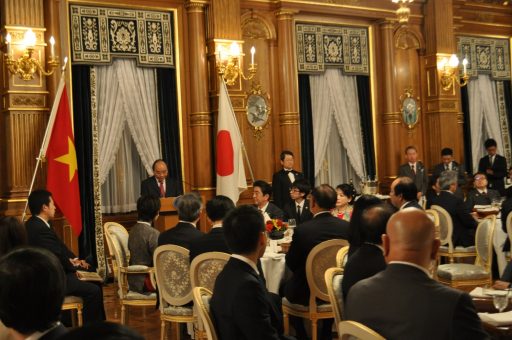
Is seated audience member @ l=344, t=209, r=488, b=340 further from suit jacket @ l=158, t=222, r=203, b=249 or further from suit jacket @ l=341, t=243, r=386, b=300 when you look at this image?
suit jacket @ l=158, t=222, r=203, b=249

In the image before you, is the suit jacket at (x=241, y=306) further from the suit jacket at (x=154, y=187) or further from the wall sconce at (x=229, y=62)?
the wall sconce at (x=229, y=62)

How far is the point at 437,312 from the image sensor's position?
8.05 feet

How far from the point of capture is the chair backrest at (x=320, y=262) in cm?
505

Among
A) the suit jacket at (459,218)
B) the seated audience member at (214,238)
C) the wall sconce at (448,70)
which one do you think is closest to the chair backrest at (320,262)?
the seated audience member at (214,238)

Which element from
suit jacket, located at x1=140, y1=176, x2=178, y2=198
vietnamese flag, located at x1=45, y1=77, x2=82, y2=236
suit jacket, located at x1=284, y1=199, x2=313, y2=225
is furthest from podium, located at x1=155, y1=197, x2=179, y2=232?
suit jacket, located at x1=284, y1=199, x2=313, y2=225

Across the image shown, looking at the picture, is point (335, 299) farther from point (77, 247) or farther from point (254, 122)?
point (254, 122)

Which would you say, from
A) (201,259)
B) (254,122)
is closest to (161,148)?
(254,122)

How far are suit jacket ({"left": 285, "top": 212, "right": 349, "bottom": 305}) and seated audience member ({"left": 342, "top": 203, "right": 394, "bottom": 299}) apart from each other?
1270 mm

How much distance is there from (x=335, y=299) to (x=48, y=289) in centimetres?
227

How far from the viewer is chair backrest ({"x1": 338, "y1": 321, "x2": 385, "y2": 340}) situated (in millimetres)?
2418

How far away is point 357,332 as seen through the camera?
8.13 feet

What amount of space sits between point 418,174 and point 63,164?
233 inches

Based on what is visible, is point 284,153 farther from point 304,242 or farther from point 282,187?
point 304,242

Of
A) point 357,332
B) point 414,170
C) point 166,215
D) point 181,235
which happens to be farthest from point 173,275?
point 414,170
